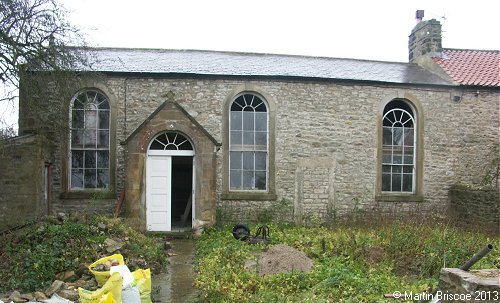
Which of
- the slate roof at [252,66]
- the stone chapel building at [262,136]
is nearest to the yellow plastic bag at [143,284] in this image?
the stone chapel building at [262,136]

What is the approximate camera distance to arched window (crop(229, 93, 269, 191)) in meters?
13.9

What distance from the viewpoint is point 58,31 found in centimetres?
937

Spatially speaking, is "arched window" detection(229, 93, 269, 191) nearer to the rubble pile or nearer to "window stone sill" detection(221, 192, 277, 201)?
"window stone sill" detection(221, 192, 277, 201)

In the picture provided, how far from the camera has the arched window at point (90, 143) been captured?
13422 mm

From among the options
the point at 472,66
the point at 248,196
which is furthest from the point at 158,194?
the point at 472,66

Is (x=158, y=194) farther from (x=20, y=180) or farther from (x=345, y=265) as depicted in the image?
(x=345, y=265)

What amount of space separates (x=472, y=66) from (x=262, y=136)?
8.55m

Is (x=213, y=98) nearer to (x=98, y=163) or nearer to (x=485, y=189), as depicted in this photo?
(x=98, y=163)

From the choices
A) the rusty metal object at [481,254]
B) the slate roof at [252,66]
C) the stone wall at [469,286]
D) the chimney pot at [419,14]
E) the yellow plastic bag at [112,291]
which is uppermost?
the chimney pot at [419,14]

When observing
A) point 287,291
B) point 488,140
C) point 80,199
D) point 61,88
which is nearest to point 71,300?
point 287,291

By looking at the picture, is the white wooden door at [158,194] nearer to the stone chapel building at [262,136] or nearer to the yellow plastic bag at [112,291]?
the stone chapel building at [262,136]

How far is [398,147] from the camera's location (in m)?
14.7

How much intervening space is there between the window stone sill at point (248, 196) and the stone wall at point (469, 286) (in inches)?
349

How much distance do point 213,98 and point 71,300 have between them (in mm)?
8455
